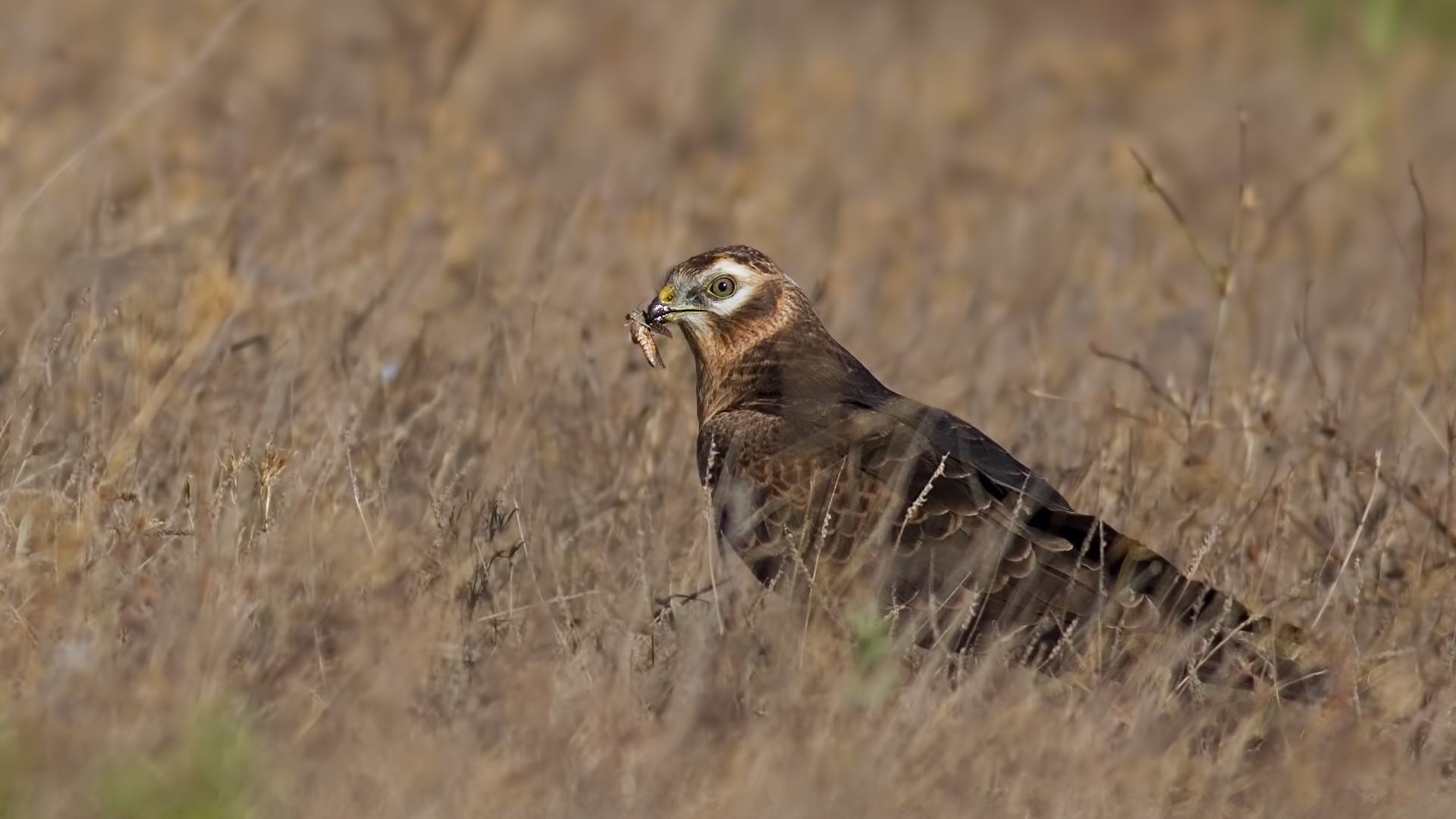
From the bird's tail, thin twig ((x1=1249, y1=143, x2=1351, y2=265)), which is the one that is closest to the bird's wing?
the bird's tail

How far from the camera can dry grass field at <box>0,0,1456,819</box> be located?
4680 mm

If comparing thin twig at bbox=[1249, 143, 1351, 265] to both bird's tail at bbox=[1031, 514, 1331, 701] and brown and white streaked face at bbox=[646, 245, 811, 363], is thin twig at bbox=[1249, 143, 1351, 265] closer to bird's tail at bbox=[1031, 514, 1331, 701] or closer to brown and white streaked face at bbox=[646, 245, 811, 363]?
brown and white streaked face at bbox=[646, 245, 811, 363]

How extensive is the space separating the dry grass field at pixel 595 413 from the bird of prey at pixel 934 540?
0.17 meters

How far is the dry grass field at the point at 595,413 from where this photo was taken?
184 inches

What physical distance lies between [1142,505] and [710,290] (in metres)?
1.49

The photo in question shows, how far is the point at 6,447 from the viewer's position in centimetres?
602

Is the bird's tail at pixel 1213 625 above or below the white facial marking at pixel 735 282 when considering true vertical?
below

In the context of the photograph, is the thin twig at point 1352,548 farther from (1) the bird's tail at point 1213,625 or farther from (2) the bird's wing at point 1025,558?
(2) the bird's wing at point 1025,558

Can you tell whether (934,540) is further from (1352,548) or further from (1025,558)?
(1352,548)

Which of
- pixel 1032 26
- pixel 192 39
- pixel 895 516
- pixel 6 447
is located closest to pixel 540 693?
pixel 895 516

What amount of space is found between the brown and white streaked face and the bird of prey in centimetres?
23

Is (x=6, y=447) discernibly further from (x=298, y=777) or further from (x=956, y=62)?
(x=956, y=62)

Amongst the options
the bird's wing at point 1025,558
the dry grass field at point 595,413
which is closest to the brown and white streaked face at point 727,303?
the dry grass field at point 595,413

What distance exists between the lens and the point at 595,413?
7.63 meters
